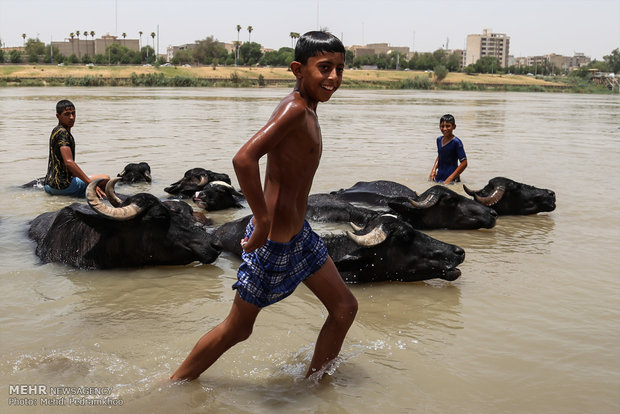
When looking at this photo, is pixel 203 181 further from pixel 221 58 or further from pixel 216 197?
pixel 221 58

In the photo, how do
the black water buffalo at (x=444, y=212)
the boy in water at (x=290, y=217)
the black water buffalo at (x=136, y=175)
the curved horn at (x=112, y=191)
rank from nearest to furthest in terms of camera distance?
the boy in water at (x=290, y=217)
the curved horn at (x=112, y=191)
the black water buffalo at (x=444, y=212)
the black water buffalo at (x=136, y=175)

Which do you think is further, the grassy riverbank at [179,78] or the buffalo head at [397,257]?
the grassy riverbank at [179,78]

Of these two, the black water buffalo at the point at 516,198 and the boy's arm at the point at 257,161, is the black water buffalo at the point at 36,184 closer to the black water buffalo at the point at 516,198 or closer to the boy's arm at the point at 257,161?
the black water buffalo at the point at 516,198

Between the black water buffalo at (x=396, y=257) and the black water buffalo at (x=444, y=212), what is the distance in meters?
1.82

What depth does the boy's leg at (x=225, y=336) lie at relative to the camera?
10.2 feet

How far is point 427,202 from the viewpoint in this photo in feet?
23.2

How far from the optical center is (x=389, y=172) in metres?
11.7

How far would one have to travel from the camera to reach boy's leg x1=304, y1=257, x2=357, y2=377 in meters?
3.19

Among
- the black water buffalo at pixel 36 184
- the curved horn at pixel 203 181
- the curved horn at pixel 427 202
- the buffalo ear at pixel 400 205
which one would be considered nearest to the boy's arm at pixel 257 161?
the buffalo ear at pixel 400 205

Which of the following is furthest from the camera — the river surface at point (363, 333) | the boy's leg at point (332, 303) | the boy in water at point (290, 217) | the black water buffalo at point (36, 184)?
the black water buffalo at point (36, 184)

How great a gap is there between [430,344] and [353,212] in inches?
106

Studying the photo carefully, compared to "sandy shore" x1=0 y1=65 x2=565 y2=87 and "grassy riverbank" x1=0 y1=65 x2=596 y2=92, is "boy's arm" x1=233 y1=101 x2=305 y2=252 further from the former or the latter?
"sandy shore" x1=0 y1=65 x2=565 y2=87

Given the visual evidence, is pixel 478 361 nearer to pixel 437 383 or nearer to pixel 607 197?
pixel 437 383

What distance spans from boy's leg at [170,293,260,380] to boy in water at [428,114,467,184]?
6770 mm
